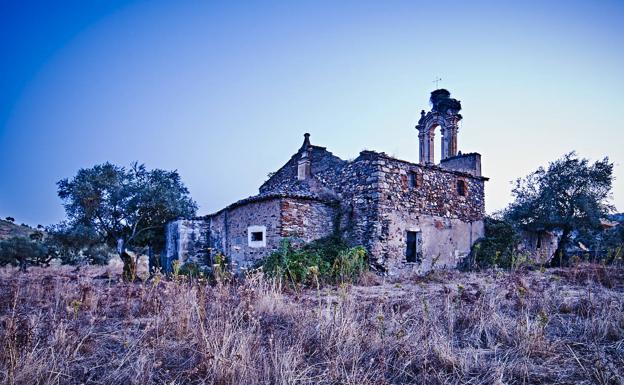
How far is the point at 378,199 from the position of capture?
12.7m

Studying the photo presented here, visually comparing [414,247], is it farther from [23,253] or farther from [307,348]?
[23,253]

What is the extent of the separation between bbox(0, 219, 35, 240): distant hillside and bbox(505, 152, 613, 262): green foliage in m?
31.2

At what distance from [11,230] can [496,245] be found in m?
32.4

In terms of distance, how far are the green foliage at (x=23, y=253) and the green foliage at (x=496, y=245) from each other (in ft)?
67.9

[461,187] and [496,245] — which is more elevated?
[461,187]

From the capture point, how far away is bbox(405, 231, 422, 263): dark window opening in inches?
542

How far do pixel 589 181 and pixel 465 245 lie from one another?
281 inches

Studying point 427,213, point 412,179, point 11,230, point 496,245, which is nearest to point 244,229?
point 412,179

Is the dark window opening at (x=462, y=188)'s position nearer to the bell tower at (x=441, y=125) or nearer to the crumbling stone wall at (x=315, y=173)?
the bell tower at (x=441, y=125)

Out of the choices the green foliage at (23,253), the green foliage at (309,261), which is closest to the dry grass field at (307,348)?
the green foliage at (309,261)

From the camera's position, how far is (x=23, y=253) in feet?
60.8

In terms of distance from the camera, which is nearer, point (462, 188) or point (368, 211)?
point (368, 211)

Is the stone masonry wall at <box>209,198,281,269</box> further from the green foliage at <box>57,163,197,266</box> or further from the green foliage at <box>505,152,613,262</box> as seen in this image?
the green foliage at <box>505,152,613,262</box>

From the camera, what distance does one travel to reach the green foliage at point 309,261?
989 cm
